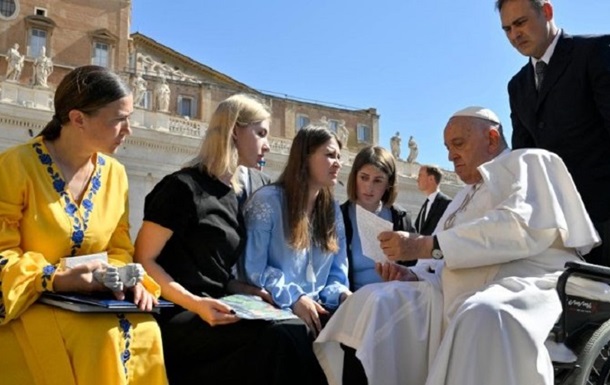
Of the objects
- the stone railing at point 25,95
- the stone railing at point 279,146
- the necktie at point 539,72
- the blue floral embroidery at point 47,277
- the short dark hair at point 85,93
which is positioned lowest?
the blue floral embroidery at point 47,277

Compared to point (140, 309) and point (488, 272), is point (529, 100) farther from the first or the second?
point (140, 309)

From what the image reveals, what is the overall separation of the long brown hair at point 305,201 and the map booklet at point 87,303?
123 centimetres

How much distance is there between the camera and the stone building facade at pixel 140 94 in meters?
25.1

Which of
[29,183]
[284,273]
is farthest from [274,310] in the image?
[29,183]

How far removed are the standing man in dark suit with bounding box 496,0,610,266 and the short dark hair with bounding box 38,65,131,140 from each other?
2164 millimetres

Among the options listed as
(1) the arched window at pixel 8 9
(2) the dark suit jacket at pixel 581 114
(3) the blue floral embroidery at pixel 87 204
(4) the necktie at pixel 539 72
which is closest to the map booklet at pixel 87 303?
(3) the blue floral embroidery at pixel 87 204

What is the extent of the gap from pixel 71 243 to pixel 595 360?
2.24 meters

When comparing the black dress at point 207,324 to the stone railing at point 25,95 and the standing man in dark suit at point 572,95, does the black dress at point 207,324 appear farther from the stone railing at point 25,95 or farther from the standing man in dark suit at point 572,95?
the stone railing at point 25,95

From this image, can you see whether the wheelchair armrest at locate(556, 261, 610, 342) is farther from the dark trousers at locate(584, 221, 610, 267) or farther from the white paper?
the white paper

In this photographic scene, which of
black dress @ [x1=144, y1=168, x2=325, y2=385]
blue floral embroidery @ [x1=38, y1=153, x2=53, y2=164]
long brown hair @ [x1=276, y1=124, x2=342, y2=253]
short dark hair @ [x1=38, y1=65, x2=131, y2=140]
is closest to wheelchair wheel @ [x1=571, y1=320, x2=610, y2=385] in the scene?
black dress @ [x1=144, y1=168, x2=325, y2=385]

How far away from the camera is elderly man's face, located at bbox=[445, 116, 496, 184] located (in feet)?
11.6

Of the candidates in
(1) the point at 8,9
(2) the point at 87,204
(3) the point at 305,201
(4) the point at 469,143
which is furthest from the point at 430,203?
(1) the point at 8,9

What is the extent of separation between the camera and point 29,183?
2.91 meters

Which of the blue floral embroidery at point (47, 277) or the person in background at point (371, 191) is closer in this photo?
the blue floral embroidery at point (47, 277)
